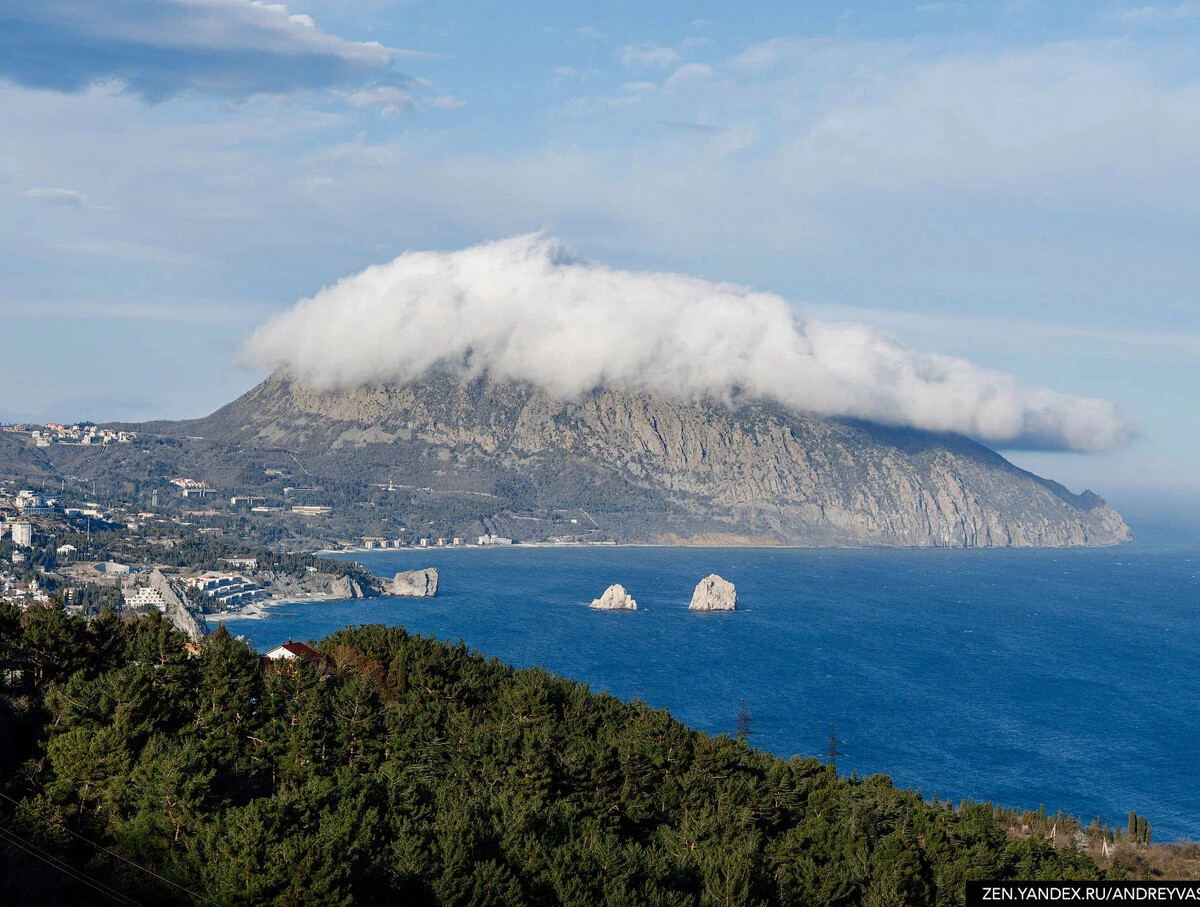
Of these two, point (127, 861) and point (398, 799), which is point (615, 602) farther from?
point (127, 861)

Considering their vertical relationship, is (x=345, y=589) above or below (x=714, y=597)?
below

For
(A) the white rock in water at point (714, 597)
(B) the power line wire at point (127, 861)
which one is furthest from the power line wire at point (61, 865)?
(A) the white rock in water at point (714, 597)

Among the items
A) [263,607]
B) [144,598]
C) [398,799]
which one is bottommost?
[263,607]

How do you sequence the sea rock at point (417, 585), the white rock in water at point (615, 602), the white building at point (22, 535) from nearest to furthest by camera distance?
the white rock in water at point (615, 602) < the white building at point (22, 535) < the sea rock at point (417, 585)

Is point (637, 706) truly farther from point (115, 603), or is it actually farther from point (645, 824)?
point (115, 603)

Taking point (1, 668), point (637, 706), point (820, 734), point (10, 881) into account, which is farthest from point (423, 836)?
point (820, 734)

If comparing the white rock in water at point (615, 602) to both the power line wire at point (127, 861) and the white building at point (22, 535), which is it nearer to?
the white building at point (22, 535)

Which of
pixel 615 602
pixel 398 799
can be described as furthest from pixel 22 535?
pixel 398 799
